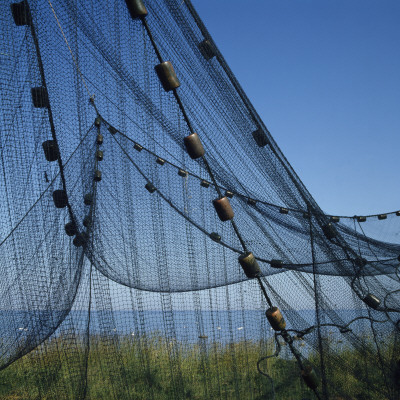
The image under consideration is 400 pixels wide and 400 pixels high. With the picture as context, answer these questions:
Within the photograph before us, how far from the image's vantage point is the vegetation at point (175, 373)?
383cm

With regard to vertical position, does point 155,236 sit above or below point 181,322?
above

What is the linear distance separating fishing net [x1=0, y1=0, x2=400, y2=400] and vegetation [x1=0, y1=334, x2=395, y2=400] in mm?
35

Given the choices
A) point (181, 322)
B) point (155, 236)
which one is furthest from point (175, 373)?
point (155, 236)

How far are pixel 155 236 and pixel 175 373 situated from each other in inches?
52.1

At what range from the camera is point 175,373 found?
4.08m

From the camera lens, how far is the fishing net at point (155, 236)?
3559 mm

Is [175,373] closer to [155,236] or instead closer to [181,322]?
[181,322]

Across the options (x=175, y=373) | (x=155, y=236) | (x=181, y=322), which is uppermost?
(x=155, y=236)

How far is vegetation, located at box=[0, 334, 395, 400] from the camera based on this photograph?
383cm

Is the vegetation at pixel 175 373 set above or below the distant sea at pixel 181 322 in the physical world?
below

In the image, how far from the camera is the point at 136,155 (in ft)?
15.5

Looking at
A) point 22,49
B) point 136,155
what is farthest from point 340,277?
point 22,49

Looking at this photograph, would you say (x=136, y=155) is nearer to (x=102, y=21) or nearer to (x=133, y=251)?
(x=133, y=251)

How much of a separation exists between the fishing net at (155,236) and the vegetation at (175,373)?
0.03m
